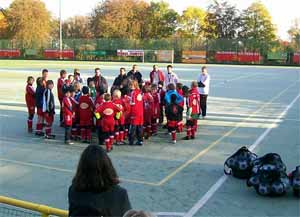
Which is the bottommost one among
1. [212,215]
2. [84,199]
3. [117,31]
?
[212,215]

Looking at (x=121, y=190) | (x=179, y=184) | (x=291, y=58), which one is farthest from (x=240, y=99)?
(x=291, y=58)

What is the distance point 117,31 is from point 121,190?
93.2 m

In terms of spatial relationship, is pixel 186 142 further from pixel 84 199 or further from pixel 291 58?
pixel 291 58

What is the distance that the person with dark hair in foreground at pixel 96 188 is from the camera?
3.42m

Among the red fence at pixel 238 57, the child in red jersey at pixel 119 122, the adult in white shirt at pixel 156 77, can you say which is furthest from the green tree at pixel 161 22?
the child in red jersey at pixel 119 122

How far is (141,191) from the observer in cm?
853

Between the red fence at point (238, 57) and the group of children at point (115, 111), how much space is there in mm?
58503

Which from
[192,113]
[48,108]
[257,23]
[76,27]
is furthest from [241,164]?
[76,27]

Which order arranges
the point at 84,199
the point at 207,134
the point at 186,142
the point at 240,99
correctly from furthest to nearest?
the point at 240,99, the point at 207,134, the point at 186,142, the point at 84,199

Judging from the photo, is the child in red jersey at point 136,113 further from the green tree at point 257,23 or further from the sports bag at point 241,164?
the green tree at point 257,23

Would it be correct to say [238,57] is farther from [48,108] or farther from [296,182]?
[296,182]

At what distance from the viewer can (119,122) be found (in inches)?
479

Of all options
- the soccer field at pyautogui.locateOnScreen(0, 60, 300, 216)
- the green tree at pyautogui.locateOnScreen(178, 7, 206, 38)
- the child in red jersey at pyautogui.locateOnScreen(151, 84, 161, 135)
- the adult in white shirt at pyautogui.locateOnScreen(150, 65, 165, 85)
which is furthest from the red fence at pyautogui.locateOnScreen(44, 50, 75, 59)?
the child in red jersey at pyautogui.locateOnScreen(151, 84, 161, 135)

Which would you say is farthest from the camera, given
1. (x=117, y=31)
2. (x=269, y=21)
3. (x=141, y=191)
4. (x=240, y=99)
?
(x=117, y=31)
